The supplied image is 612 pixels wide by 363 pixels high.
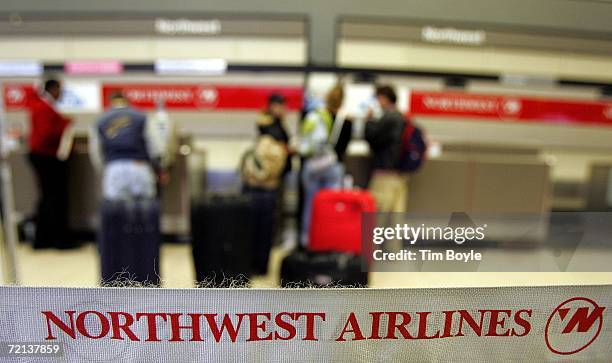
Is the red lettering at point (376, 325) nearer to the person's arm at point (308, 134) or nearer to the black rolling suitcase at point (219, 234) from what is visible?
the black rolling suitcase at point (219, 234)

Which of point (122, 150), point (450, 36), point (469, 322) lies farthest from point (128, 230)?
point (450, 36)

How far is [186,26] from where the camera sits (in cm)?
457

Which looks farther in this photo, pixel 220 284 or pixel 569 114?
pixel 569 114

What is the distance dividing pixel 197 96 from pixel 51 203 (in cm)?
247

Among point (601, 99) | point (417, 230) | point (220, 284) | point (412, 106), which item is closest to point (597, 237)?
point (417, 230)

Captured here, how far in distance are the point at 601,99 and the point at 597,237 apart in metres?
6.40

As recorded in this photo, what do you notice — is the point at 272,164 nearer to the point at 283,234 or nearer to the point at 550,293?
the point at 283,234

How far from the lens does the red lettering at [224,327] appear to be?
996 mm

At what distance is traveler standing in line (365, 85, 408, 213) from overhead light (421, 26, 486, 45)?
70.2 inches

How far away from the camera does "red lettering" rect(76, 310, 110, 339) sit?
0.98 m

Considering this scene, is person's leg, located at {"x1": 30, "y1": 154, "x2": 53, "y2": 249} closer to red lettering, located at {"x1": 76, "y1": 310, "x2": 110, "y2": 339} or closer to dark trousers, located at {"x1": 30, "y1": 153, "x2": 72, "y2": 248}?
dark trousers, located at {"x1": 30, "y1": 153, "x2": 72, "y2": 248}

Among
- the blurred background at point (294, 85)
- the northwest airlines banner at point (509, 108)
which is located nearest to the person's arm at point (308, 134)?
the blurred background at point (294, 85)

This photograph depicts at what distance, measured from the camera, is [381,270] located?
1.04 m

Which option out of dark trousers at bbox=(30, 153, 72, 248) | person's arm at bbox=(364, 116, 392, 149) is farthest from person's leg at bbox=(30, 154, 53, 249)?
person's arm at bbox=(364, 116, 392, 149)
